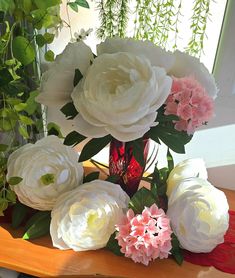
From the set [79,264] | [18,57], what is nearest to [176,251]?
[79,264]

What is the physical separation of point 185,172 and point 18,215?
1.29ft

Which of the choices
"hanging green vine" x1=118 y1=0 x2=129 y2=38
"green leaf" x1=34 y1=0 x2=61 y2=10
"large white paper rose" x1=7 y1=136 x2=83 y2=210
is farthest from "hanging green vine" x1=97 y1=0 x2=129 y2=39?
"large white paper rose" x1=7 y1=136 x2=83 y2=210

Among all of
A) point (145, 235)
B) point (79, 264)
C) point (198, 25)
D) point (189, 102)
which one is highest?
point (198, 25)

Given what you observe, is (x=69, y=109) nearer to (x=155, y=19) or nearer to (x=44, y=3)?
(x=44, y=3)

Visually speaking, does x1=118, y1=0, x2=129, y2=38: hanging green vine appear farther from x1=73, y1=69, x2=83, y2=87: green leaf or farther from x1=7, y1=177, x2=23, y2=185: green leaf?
x1=7, y1=177, x2=23, y2=185: green leaf

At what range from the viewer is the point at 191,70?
0.71m

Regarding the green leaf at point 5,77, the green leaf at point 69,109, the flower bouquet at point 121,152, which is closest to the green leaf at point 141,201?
the flower bouquet at point 121,152

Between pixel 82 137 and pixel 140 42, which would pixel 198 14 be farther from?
pixel 82 137

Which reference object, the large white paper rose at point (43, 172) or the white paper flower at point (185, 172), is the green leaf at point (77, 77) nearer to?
the large white paper rose at point (43, 172)

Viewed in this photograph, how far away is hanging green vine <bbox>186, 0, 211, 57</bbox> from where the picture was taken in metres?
0.89

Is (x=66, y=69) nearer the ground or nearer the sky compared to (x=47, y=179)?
nearer the sky

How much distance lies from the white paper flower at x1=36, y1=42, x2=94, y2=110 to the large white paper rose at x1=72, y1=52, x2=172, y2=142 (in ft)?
0.14

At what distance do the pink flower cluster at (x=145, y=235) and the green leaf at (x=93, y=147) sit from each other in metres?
0.14

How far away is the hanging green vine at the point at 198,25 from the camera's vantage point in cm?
89
